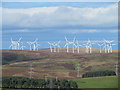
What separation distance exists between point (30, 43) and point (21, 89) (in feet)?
81.0

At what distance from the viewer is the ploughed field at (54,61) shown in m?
44.7

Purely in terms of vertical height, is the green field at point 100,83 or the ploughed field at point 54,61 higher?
the ploughed field at point 54,61

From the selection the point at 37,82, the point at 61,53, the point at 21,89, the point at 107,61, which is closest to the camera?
the point at 21,89

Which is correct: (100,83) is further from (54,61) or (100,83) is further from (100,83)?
(54,61)

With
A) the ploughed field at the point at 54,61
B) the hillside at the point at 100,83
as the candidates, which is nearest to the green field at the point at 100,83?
the hillside at the point at 100,83

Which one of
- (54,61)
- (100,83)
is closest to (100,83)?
(100,83)

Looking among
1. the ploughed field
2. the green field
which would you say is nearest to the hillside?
the green field

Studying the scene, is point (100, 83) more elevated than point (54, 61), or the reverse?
point (54, 61)

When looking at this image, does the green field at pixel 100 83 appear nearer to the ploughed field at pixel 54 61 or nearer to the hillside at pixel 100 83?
the hillside at pixel 100 83

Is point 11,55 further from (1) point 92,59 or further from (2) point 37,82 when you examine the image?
(2) point 37,82

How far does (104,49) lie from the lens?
177 feet

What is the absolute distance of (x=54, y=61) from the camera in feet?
164

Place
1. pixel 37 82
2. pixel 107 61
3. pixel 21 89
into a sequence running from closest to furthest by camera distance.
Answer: pixel 21 89 < pixel 37 82 < pixel 107 61

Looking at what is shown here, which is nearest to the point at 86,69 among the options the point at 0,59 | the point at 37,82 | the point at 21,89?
the point at 0,59
